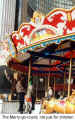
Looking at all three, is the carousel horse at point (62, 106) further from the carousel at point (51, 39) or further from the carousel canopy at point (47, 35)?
the carousel canopy at point (47, 35)

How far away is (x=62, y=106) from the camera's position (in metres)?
9.55

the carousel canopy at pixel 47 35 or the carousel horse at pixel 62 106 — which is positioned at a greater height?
the carousel canopy at pixel 47 35

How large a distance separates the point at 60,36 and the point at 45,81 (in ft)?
39.0

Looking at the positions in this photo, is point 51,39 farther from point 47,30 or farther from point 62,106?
point 62,106

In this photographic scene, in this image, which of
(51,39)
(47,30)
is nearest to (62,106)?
(51,39)

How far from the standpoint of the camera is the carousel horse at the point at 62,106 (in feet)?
30.0

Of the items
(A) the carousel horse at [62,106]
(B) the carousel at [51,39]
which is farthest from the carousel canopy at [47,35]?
(A) the carousel horse at [62,106]

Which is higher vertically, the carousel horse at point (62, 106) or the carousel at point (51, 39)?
the carousel at point (51, 39)

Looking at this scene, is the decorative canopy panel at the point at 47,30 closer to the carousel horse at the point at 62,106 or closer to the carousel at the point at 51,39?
the carousel at the point at 51,39

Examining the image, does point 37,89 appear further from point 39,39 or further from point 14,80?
point 39,39

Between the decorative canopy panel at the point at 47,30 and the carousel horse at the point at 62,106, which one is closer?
the decorative canopy panel at the point at 47,30

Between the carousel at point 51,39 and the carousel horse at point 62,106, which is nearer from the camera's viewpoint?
the carousel at point 51,39

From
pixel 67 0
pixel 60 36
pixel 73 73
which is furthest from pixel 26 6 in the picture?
pixel 60 36

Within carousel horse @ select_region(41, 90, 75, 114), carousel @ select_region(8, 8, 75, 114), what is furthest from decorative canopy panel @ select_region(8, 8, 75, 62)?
carousel horse @ select_region(41, 90, 75, 114)
